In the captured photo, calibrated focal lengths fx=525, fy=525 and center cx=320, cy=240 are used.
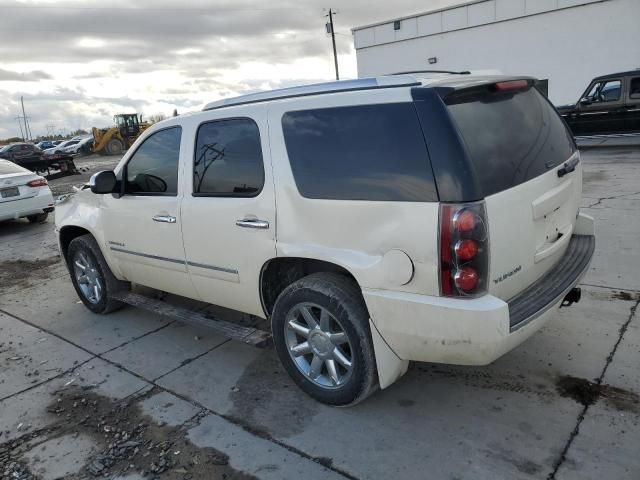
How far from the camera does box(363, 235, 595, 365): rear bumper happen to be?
2.64 metres

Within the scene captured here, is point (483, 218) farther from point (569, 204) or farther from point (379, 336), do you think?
point (569, 204)

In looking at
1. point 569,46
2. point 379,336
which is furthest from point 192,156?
point 569,46

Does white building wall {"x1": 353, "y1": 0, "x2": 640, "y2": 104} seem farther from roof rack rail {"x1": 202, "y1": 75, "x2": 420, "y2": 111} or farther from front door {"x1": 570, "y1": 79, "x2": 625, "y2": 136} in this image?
roof rack rail {"x1": 202, "y1": 75, "x2": 420, "y2": 111}

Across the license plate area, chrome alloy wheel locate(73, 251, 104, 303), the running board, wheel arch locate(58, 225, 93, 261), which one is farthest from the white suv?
the license plate area

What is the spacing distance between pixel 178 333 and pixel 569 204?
133 inches

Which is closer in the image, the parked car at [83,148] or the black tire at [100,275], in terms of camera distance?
the black tire at [100,275]

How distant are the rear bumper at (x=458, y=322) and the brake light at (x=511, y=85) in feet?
3.89

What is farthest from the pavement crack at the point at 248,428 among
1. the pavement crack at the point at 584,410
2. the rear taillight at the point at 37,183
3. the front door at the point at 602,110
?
Result: the front door at the point at 602,110

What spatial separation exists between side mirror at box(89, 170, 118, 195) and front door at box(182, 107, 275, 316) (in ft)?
3.05

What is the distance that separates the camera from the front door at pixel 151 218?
13.4 ft

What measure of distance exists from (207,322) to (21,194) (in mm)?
8005

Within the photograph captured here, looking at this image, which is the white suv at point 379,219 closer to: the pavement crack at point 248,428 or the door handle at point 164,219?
the door handle at point 164,219

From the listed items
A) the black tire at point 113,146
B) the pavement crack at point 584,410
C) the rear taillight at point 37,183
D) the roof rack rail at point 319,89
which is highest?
the black tire at point 113,146

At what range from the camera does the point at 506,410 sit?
3174 mm
